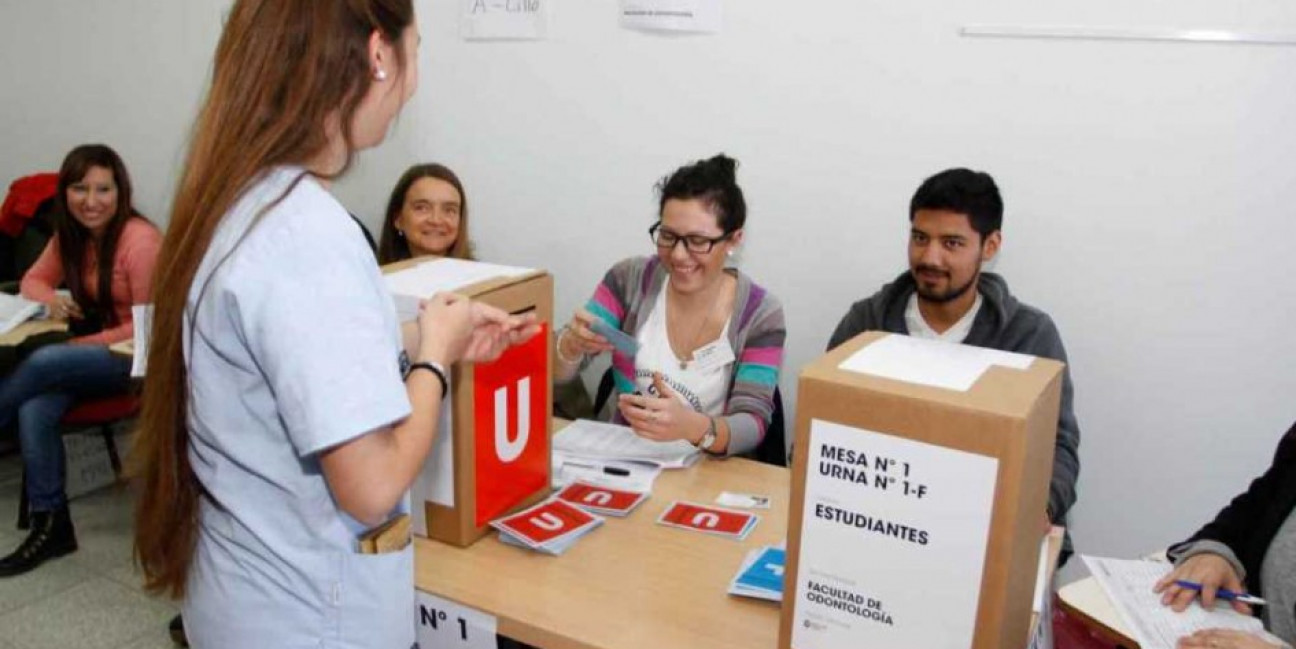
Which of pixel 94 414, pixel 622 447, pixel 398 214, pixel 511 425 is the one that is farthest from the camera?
pixel 94 414

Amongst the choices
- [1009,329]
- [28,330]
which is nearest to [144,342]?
[1009,329]

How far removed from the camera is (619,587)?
132 cm

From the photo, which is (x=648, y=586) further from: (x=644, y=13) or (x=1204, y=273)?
(x=644, y=13)

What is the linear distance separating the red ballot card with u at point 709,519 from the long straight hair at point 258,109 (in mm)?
804

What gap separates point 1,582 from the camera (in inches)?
106

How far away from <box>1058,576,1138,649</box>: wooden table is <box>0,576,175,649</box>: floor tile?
A: 2258 mm

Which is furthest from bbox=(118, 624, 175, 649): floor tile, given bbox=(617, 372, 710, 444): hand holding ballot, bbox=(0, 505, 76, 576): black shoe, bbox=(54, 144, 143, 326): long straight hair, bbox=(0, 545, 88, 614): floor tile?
bbox=(617, 372, 710, 444): hand holding ballot

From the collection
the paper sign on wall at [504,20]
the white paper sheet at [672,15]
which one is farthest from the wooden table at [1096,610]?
the paper sign on wall at [504,20]

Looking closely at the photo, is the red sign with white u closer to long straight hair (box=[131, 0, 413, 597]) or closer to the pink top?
long straight hair (box=[131, 0, 413, 597])

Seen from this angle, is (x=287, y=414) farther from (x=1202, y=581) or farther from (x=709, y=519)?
(x=1202, y=581)

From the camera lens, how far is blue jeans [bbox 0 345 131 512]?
278cm

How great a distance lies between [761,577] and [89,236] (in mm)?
2844

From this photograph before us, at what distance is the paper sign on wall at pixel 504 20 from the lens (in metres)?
2.74

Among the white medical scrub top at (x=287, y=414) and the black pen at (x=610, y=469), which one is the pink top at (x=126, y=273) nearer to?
the black pen at (x=610, y=469)
